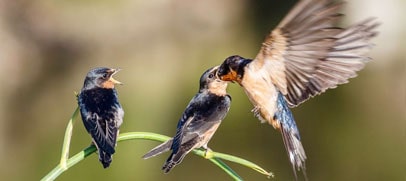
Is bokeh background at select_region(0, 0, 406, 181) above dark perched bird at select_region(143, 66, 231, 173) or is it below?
below

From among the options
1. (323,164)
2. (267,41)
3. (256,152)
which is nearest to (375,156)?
(323,164)

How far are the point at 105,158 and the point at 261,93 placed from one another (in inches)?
9.4

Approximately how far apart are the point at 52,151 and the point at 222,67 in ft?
8.96

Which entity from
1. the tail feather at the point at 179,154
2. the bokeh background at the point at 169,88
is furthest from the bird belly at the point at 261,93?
the bokeh background at the point at 169,88

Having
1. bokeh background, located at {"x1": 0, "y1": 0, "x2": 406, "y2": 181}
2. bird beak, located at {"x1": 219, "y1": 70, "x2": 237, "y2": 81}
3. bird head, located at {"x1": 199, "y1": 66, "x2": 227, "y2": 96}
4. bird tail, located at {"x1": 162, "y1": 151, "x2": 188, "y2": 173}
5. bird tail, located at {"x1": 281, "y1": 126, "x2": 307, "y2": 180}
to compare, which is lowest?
bokeh background, located at {"x1": 0, "y1": 0, "x2": 406, "y2": 181}

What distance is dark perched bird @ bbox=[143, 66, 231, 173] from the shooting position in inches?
37.3

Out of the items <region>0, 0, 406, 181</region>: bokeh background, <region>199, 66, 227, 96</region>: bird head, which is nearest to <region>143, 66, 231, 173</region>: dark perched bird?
<region>199, 66, 227, 96</region>: bird head

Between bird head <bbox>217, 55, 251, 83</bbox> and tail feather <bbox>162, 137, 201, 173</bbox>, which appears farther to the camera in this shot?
bird head <bbox>217, 55, 251, 83</bbox>

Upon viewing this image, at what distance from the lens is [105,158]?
2.95 ft

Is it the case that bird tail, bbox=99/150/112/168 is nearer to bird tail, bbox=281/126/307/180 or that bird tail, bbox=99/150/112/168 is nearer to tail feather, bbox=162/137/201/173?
tail feather, bbox=162/137/201/173

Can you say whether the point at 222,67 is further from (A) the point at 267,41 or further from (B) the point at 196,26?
(B) the point at 196,26

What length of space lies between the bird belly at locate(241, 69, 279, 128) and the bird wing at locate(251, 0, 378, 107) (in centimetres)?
1

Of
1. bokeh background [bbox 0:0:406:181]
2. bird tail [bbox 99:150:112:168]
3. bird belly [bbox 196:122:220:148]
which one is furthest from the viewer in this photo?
bokeh background [bbox 0:0:406:181]

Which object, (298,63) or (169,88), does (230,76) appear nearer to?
(298,63)
